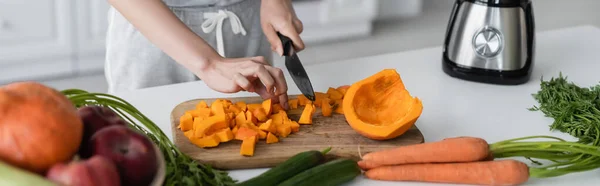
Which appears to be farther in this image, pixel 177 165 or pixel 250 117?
pixel 250 117

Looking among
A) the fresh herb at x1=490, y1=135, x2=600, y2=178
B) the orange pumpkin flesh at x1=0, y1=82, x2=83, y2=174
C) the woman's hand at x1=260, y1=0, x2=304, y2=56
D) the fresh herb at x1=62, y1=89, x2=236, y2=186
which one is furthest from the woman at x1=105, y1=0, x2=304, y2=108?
the orange pumpkin flesh at x1=0, y1=82, x2=83, y2=174

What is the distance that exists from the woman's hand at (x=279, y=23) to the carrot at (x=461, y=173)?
1.23ft

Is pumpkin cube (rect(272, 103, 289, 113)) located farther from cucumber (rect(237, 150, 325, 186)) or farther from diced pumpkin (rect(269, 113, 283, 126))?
cucumber (rect(237, 150, 325, 186))

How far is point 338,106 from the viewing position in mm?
1367

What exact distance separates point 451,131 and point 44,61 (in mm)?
1700

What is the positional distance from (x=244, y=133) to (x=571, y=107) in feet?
1.85

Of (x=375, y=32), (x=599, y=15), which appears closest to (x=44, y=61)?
(x=375, y=32)

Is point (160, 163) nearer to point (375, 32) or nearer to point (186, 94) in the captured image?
point (186, 94)

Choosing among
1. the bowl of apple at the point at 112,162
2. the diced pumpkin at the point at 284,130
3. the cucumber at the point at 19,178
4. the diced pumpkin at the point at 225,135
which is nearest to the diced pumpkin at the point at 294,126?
the diced pumpkin at the point at 284,130

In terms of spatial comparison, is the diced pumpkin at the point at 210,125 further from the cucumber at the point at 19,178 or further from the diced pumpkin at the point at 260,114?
the cucumber at the point at 19,178

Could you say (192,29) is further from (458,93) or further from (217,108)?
(458,93)

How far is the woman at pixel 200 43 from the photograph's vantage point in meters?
1.32

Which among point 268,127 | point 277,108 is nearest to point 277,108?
point 277,108

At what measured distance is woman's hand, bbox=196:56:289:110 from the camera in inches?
50.9
